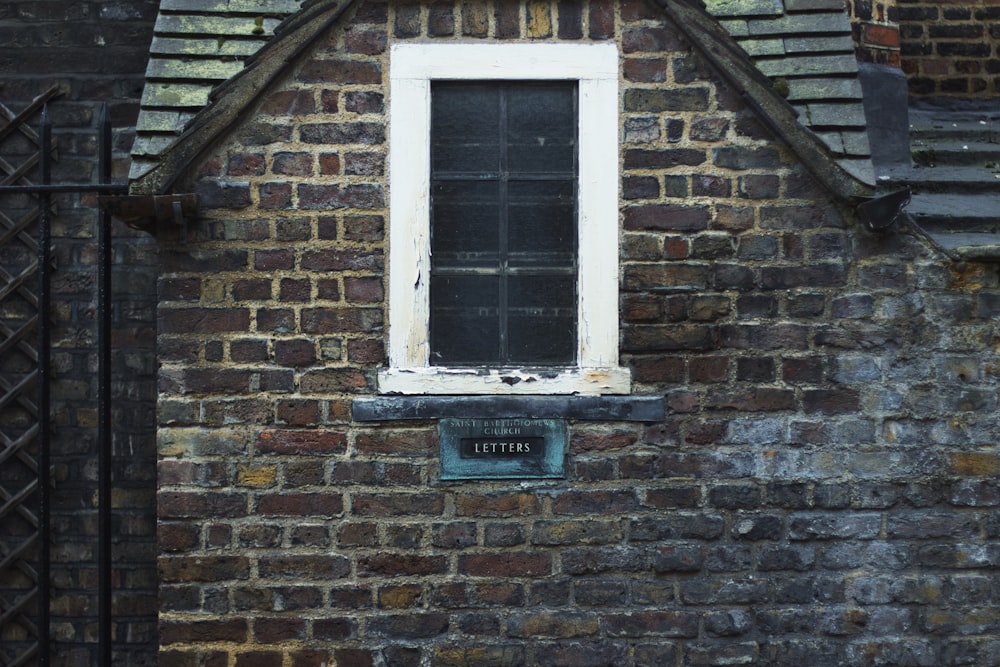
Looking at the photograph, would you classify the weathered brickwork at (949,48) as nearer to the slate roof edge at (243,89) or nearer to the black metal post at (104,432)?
the slate roof edge at (243,89)

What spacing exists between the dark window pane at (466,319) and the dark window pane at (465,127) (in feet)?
1.61

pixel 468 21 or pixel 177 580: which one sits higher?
pixel 468 21

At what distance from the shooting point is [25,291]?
5.80 m

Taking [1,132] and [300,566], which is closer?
[300,566]

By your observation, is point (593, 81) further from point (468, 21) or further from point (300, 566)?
point (300, 566)

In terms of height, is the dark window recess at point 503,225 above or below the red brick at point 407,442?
above

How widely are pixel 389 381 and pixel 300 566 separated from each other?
837 mm

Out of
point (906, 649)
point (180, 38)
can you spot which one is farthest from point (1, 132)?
point (906, 649)

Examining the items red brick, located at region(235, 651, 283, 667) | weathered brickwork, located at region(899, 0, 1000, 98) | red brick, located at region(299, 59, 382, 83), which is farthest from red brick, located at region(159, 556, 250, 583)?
weathered brickwork, located at region(899, 0, 1000, 98)

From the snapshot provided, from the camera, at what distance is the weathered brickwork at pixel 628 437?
459cm

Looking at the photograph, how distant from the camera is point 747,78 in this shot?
461 cm

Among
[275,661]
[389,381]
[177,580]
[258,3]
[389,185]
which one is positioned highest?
[258,3]

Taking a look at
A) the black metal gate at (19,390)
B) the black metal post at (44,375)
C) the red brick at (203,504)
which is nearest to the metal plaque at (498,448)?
the red brick at (203,504)

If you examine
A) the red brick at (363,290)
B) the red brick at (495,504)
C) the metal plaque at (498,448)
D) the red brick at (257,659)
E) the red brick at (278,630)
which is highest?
the red brick at (363,290)
